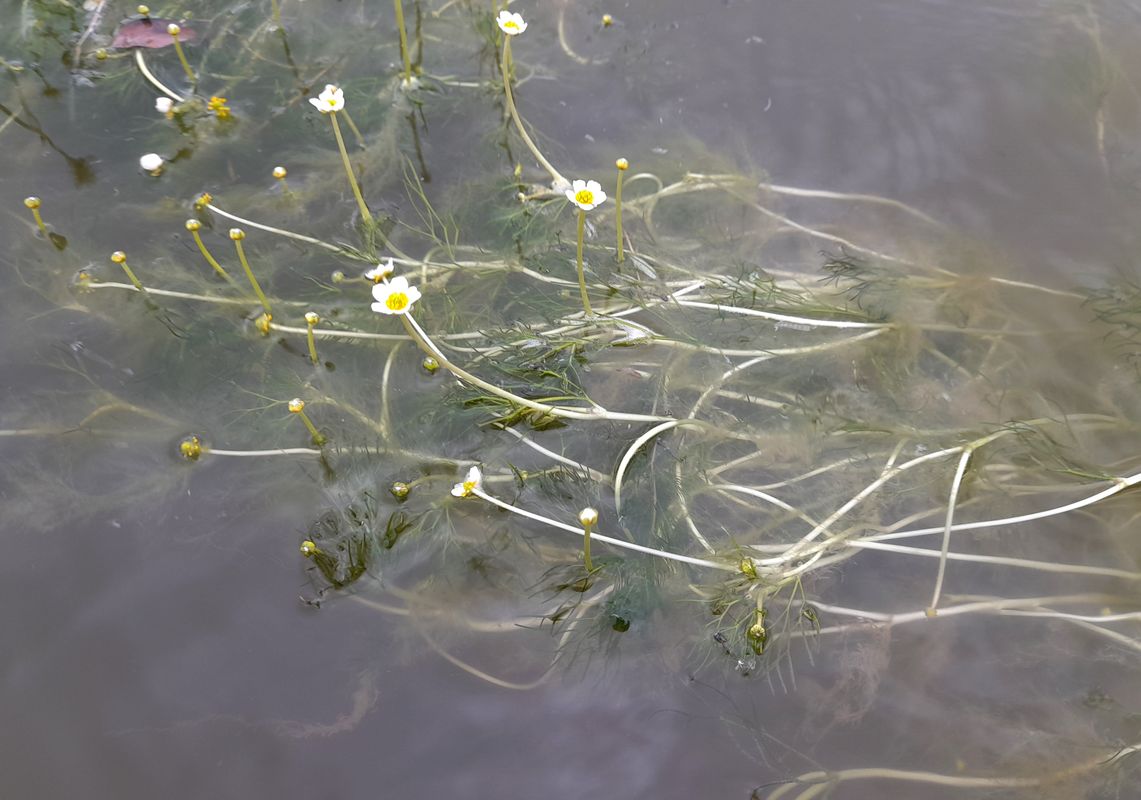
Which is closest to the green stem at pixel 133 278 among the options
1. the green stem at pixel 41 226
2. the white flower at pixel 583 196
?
the green stem at pixel 41 226

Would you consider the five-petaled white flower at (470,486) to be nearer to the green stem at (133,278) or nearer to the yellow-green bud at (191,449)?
the yellow-green bud at (191,449)

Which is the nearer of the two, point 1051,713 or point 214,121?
point 1051,713

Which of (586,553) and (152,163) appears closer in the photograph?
(586,553)

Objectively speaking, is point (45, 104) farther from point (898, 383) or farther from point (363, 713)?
point (898, 383)

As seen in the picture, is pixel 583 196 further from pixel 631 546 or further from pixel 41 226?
pixel 41 226

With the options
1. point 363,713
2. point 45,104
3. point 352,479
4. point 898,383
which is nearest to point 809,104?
point 898,383

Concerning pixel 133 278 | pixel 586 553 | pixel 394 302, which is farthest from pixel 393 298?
pixel 133 278
